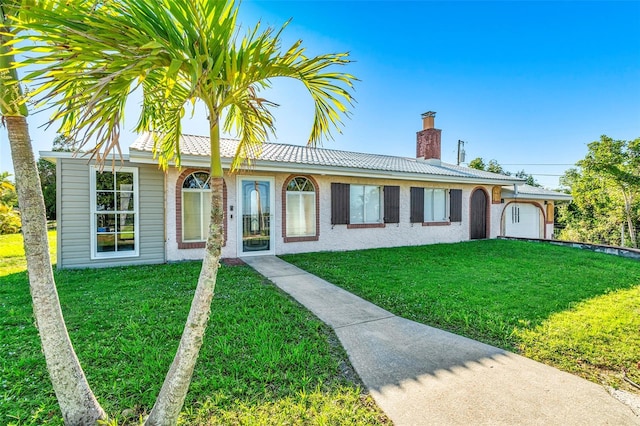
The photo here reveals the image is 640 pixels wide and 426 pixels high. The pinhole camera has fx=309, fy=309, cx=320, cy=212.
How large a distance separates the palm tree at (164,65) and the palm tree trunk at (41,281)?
0.33m

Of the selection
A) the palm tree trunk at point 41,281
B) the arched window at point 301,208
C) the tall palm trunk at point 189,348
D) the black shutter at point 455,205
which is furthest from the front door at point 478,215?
the palm tree trunk at point 41,281

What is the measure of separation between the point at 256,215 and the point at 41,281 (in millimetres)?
7217

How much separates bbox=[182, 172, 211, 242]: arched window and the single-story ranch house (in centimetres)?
3

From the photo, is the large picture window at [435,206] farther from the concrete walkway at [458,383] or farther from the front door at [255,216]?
the concrete walkway at [458,383]

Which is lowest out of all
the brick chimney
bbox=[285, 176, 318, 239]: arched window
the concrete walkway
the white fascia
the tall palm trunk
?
the concrete walkway

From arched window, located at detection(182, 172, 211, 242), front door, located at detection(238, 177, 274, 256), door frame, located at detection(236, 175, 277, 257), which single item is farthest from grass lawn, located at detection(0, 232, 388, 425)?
front door, located at detection(238, 177, 274, 256)

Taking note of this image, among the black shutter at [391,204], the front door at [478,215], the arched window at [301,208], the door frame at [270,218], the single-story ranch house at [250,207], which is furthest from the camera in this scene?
the front door at [478,215]

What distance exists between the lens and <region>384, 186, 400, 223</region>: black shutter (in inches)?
449

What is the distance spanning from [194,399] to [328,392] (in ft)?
3.82

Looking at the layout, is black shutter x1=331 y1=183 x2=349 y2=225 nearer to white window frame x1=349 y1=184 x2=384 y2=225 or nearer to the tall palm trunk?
white window frame x1=349 y1=184 x2=384 y2=225

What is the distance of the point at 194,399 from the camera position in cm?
266

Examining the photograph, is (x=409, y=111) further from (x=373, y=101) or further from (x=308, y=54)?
(x=308, y=54)

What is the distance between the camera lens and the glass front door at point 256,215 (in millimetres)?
9047

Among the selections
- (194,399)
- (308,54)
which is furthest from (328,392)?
(308,54)
